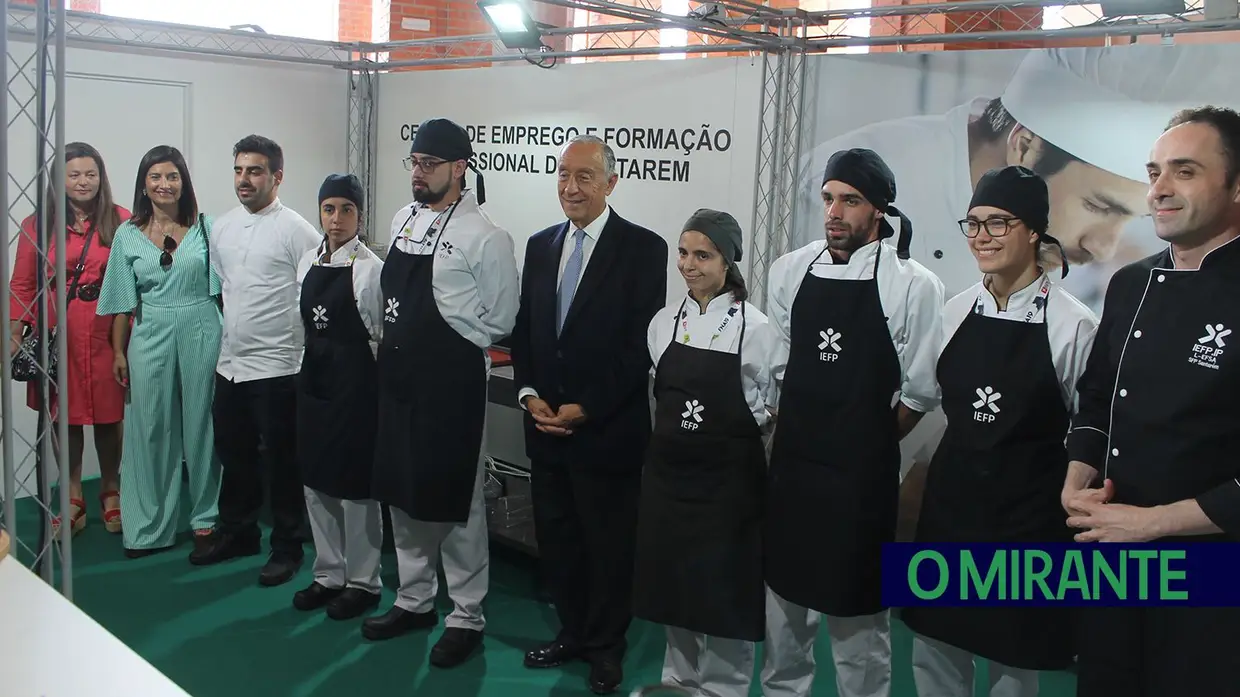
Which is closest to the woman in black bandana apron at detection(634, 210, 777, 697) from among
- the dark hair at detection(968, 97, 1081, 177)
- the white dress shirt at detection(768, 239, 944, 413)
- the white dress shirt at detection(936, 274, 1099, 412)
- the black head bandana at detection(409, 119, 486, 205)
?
the white dress shirt at detection(768, 239, 944, 413)

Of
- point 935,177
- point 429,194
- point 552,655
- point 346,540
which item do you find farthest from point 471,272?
point 935,177

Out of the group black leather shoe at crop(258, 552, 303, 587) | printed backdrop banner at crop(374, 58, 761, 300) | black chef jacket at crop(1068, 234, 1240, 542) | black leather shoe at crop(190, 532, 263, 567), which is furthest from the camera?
printed backdrop banner at crop(374, 58, 761, 300)

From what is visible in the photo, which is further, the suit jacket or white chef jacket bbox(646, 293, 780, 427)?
the suit jacket

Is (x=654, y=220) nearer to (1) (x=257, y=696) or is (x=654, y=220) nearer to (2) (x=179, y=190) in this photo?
(2) (x=179, y=190)

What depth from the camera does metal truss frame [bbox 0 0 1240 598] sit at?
285 centimetres

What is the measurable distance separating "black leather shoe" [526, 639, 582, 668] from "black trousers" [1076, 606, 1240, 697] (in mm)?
1825

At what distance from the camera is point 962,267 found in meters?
4.34

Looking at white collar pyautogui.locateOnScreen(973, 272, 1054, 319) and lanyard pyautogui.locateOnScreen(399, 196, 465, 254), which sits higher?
lanyard pyautogui.locateOnScreen(399, 196, 465, 254)

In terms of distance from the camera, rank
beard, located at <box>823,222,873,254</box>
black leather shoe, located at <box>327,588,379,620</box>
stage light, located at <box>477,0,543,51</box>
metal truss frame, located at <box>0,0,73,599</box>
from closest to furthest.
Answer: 1. metal truss frame, located at <box>0,0,73,599</box>
2. beard, located at <box>823,222,873,254</box>
3. black leather shoe, located at <box>327,588,379,620</box>
4. stage light, located at <box>477,0,543,51</box>

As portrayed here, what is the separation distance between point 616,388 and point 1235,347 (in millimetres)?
1751

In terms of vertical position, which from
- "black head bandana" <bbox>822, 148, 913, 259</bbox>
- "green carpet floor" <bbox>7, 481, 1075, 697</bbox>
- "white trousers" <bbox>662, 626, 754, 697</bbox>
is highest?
"black head bandana" <bbox>822, 148, 913, 259</bbox>

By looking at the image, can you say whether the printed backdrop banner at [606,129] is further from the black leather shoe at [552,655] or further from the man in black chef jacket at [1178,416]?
the man in black chef jacket at [1178,416]

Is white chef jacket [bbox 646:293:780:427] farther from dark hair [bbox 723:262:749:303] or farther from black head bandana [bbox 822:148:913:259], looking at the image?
black head bandana [bbox 822:148:913:259]

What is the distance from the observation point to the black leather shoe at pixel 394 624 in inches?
153
